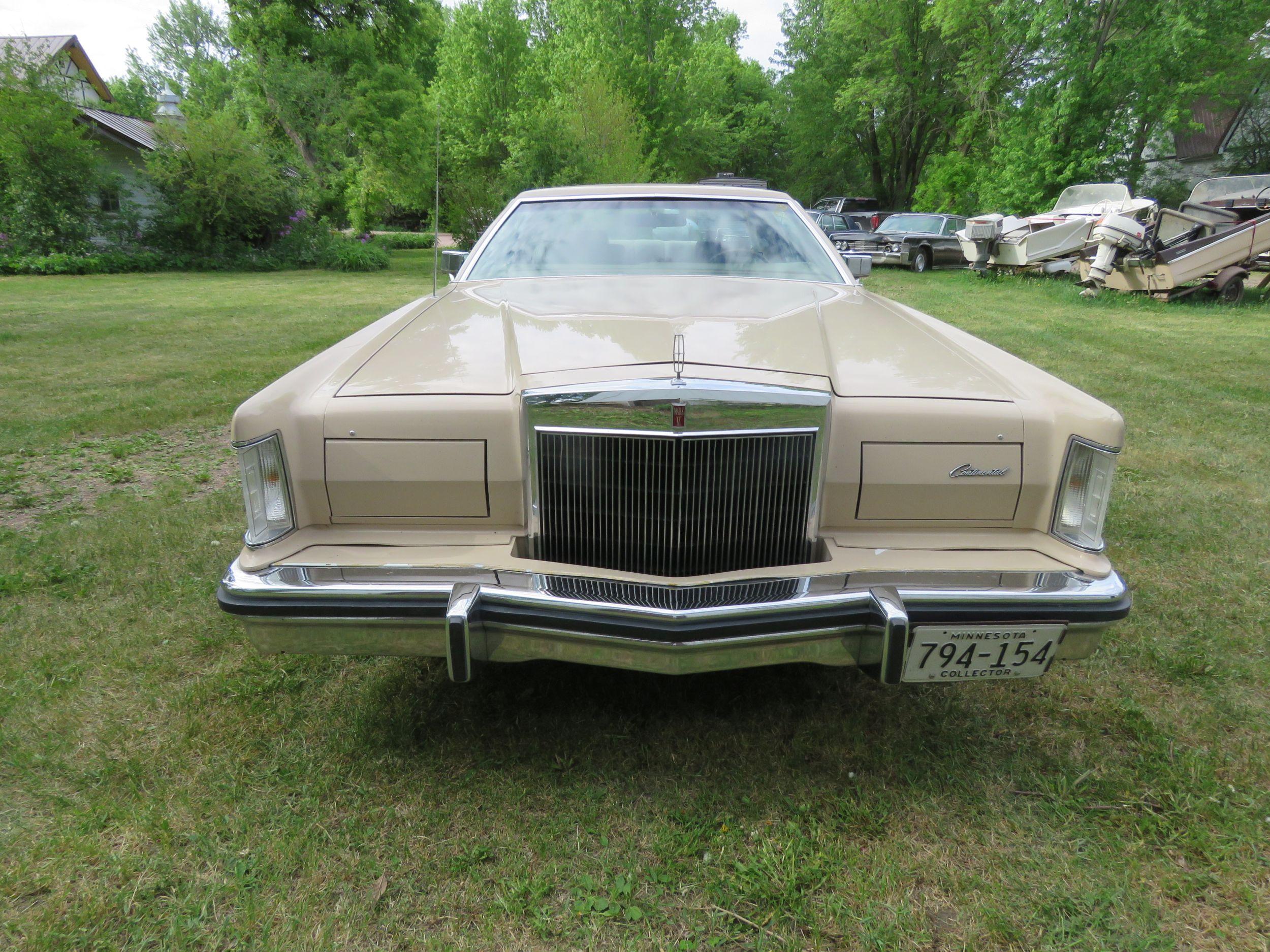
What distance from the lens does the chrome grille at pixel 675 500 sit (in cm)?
205

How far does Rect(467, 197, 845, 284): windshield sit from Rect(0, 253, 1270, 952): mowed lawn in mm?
1763

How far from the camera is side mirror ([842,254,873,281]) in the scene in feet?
12.5

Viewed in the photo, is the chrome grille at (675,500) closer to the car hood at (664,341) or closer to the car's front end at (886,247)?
the car hood at (664,341)

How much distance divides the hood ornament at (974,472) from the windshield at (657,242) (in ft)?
5.18

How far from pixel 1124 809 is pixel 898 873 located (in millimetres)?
718

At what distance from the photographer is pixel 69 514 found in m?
4.16

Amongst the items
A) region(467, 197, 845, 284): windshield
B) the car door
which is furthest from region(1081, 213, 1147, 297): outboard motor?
region(467, 197, 845, 284): windshield

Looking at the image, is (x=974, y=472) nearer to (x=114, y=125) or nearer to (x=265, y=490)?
(x=265, y=490)

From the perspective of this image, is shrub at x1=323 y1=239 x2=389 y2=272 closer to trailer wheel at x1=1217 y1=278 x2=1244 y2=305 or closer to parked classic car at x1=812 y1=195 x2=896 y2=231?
parked classic car at x1=812 y1=195 x2=896 y2=231

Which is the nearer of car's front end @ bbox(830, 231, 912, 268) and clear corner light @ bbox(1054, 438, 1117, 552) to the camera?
clear corner light @ bbox(1054, 438, 1117, 552)

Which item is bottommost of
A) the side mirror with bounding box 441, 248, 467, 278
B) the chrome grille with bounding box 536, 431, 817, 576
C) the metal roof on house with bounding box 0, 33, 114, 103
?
the chrome grille with bounding box 536, 431, 817, 576

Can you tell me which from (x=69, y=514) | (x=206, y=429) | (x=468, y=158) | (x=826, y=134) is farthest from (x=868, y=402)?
(x=826, y=134)

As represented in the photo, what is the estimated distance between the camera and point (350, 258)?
20266mm

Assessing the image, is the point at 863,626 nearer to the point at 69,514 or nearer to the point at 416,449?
the point at 416,449
